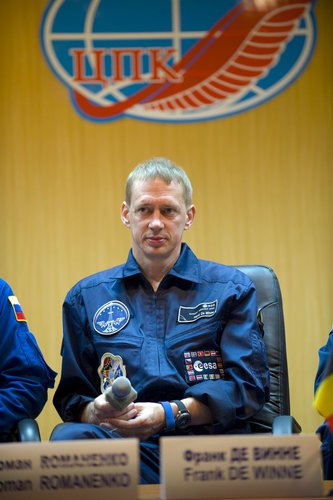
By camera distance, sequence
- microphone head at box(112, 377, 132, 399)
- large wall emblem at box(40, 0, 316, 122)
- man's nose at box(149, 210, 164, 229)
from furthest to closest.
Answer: large wall emblem at box(40, 0, 316, 122)
man's nose at box(149, 210, 164, 229)
microphone head at box(112, 377, 132, 399)

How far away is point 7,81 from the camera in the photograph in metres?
3.21

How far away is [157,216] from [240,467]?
1.09m

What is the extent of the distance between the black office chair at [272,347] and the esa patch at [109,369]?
1.64ft

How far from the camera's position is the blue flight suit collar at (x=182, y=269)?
2047 millimetres

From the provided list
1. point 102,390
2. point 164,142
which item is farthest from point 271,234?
point 102,390

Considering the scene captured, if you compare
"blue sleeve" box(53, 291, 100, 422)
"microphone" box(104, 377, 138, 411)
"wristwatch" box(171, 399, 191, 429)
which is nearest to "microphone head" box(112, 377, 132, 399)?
"microphone" box(104, 377, 138, 411)

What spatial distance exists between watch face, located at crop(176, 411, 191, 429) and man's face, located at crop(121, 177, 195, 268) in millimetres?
552

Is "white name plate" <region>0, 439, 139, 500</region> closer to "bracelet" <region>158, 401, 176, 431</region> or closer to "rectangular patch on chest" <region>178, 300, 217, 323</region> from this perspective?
"bracelet" <region>158, 401, 176, 431</region>

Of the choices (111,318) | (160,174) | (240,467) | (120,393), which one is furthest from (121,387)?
(160,174)

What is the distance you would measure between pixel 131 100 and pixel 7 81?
0.66 m

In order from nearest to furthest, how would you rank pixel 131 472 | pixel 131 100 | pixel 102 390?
pixel 131 472
pixel 102 390
pixel 131 100

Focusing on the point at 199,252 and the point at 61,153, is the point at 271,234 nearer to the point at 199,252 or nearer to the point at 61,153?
the point at 199,252

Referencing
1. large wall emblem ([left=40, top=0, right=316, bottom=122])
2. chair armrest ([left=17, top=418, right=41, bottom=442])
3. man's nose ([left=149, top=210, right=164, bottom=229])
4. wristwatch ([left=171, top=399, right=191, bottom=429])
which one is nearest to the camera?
chair armrest ([left=17, top=418, right=41, bottom=442])

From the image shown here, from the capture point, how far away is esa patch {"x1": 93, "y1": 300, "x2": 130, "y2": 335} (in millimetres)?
1966
